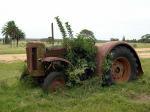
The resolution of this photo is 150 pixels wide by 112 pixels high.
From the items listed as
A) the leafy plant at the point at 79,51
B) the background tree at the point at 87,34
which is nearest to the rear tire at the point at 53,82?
the leafy plant at the point at 79,51

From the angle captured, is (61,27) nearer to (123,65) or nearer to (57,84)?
(57,84)

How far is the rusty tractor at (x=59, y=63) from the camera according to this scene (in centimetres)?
906

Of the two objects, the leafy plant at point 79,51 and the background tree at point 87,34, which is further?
the background tree at point 87,34

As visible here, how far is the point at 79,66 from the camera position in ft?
31.6

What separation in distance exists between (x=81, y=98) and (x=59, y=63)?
125 cm

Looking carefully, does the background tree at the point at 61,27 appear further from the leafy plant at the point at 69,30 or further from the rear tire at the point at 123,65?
the rear tire at the point at 123,65

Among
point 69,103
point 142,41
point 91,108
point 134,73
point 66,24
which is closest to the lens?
point 91,108

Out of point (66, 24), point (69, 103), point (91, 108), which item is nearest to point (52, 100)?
point (69, 103)

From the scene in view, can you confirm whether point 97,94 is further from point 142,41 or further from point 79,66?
point 142,41

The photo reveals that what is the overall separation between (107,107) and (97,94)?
1.13 metres

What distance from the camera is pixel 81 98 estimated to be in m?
8.44

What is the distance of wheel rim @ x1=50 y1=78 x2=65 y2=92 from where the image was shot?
8.86 meters

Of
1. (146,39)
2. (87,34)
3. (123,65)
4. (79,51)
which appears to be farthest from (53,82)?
(146,39)

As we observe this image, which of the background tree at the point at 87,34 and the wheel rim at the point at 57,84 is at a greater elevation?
the background tree at the point at 87,34
